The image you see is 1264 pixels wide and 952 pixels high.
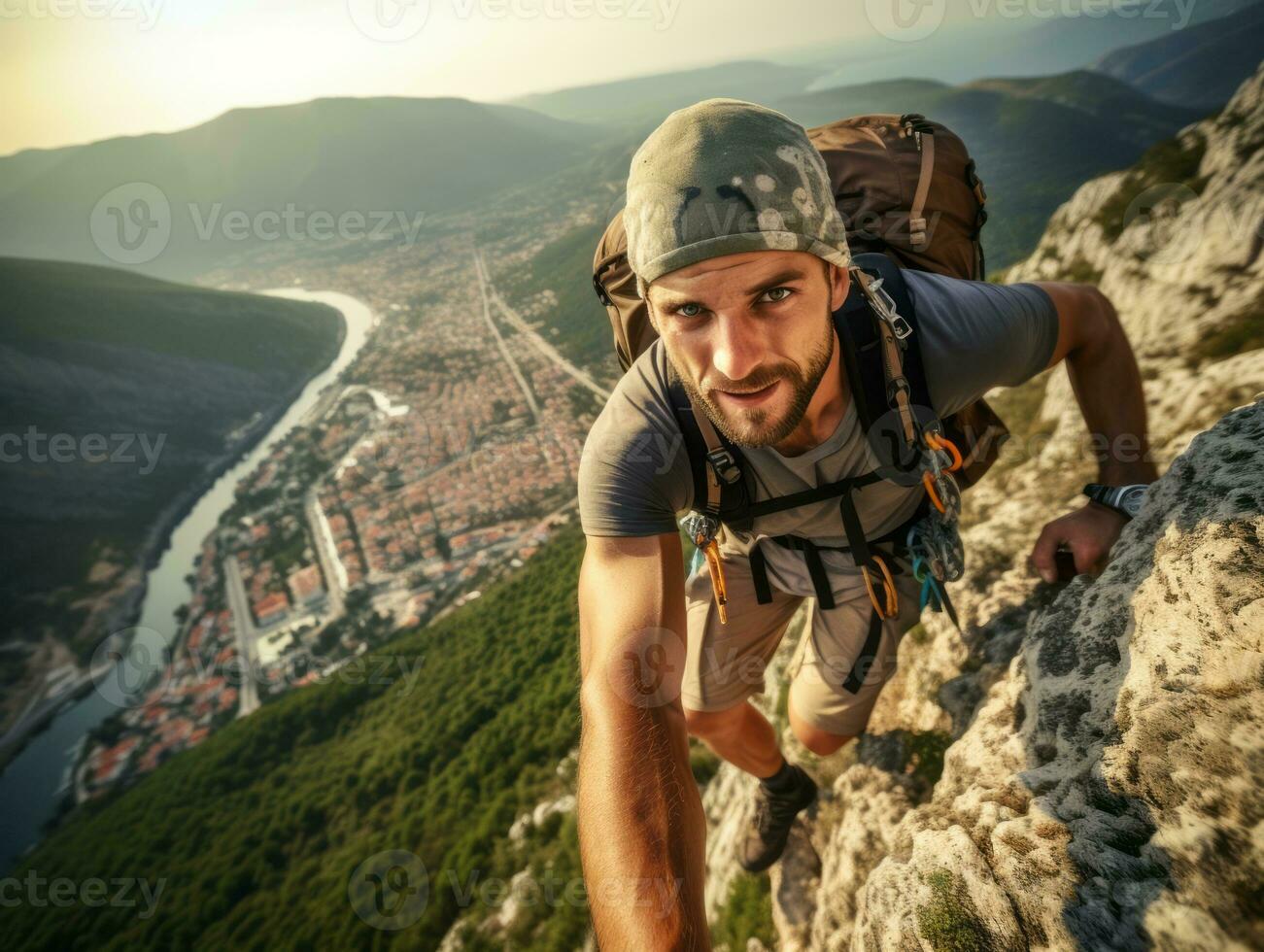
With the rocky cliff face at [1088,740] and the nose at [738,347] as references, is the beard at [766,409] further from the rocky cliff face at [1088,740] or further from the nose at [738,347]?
the rocky cliff face at [1088,740]

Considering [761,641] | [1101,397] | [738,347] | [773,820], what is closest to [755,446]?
[738,347]

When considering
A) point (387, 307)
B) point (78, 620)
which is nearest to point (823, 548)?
point (78, 620)

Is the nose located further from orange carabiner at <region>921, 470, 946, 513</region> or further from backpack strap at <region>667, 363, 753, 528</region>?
orange carabiner at <region>921, 470, 946, 513</region>

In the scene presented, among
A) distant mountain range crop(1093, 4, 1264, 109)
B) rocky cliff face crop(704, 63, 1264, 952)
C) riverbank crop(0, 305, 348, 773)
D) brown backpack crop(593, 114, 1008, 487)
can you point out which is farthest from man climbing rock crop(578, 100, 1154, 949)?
distant mountain range crop(1093, 4, 1264, 109)

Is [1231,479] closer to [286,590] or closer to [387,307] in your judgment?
[286,590]

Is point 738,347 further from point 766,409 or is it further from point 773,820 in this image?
point 773,820

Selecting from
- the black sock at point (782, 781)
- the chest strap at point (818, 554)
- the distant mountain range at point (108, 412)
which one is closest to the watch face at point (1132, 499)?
the chest strap at point (818, 554)
